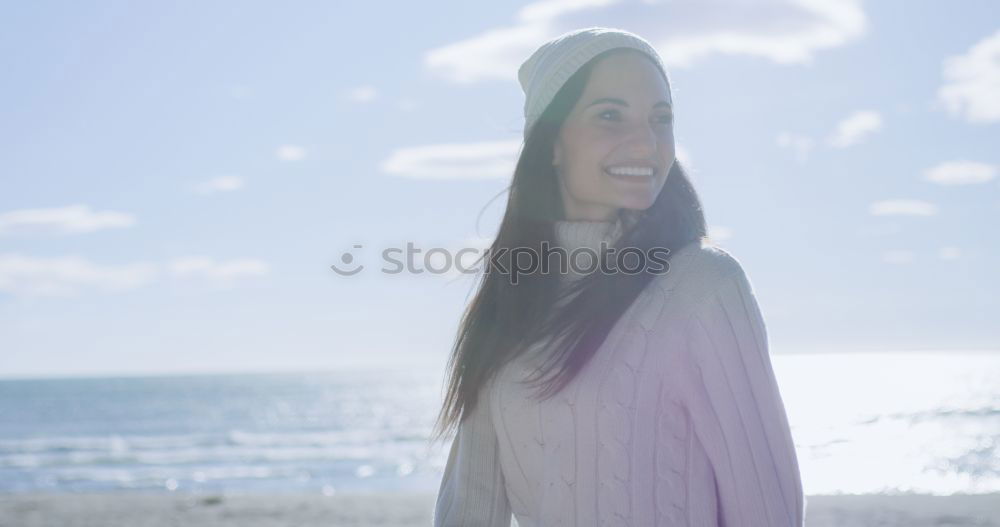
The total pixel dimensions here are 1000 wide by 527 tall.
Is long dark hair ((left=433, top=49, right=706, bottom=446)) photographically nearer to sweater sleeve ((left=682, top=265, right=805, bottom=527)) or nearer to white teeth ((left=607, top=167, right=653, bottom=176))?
white teeth ((left=607, top=167, right=653, bottom=176))

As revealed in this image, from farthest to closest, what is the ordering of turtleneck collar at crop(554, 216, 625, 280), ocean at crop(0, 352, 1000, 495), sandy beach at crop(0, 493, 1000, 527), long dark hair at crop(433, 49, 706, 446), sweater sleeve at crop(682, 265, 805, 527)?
ocean at crop(0, 352, 1000, 495), sandy beach at crop(0, 493, 1000, 527), turtleneck collar at crop(554, 216, 625, 280), long dark hair at crop(433, 49, 706, 446), sweater sleeve at crop(682, 265, 805, 527)

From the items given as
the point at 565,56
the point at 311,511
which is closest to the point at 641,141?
the point at 565,56

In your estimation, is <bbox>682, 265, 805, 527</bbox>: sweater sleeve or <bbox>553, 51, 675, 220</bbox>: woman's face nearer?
<bbox>682, 265, 805, 527</bbox>: sweater sleeve

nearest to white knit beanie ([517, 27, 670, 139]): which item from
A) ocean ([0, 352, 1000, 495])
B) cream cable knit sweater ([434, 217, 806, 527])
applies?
cream cable knit sweater ([434, 217, 806, 527])

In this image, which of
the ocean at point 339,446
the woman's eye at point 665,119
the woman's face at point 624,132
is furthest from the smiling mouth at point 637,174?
the ocean at point 339,446

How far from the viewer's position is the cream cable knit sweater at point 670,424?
175 centimetres

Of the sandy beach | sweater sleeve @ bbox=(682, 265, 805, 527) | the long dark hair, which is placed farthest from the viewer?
the sandy beach

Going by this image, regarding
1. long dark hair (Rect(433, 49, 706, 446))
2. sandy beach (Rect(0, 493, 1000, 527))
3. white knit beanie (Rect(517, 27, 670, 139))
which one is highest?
white knit beanie (Rect(517, 27, 670, 139))

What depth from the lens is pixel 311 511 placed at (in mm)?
14375

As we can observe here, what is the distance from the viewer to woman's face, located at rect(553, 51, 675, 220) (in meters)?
2.02

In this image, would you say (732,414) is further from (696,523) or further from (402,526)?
(402,526)

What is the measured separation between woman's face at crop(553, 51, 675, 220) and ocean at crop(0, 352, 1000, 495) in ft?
26.2

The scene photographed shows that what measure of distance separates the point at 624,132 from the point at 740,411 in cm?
59

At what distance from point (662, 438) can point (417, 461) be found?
85.0ft
